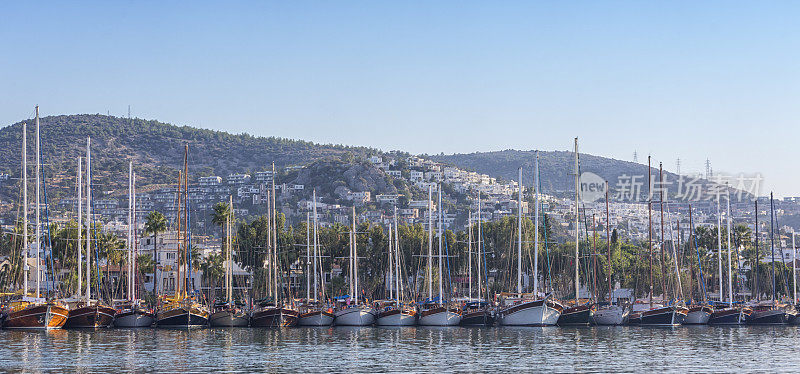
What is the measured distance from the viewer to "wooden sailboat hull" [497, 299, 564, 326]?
7338cm

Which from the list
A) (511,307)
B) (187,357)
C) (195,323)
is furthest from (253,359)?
(511,307)

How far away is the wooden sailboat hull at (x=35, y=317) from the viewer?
66750mm

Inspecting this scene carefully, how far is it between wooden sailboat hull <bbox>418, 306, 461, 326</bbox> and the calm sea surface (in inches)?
119

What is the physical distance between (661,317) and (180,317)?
1445 inches

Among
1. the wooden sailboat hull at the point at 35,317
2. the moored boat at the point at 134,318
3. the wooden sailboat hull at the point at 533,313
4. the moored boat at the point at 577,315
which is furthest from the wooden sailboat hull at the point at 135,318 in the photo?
the moored boat at the point at 577,315

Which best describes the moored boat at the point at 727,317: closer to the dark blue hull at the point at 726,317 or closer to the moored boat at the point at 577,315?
the dark blue hull at the point at 726,317

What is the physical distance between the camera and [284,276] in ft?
378

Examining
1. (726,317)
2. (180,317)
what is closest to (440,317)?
(180,317)

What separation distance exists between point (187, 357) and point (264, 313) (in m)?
26.2

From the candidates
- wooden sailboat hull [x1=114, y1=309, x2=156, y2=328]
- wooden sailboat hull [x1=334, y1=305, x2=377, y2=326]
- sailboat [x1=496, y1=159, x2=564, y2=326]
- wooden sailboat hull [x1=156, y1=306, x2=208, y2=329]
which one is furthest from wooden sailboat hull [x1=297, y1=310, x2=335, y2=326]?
sailboat [x1=496, y1=159, x2=564, y2=326]

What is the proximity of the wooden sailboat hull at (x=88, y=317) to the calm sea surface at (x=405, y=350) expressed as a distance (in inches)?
66.8

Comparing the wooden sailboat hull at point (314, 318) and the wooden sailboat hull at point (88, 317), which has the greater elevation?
the wooden sailboat hull at point (88, 317)

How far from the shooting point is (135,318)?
73.4 meters

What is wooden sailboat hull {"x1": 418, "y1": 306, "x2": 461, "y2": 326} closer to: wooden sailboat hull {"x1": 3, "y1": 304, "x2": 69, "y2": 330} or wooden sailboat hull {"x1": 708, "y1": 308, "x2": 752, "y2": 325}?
wooden sailboat hull {"x1": 708, "y1": 308, "x2": 752, "y2": 325}
